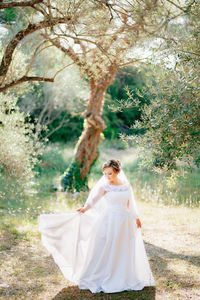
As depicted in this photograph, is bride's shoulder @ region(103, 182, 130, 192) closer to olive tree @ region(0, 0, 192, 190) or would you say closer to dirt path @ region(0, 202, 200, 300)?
dirt path @ region(0, 202, 200, 300)

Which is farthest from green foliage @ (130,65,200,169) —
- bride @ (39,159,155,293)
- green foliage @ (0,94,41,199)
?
green foliage @ (0,94,41,199)

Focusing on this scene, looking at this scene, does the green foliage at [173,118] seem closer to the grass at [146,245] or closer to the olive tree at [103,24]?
Result: the grass at [146,245]

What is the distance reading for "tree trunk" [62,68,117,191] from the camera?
1067 cm

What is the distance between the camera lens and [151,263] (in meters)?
5.95

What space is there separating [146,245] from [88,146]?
4.88m

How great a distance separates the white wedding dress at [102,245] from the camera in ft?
14.8

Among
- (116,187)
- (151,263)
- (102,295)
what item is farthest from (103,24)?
(151,263)

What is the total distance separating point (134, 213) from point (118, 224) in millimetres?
305

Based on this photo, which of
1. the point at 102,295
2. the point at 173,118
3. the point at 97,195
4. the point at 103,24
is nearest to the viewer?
the point at 173,118

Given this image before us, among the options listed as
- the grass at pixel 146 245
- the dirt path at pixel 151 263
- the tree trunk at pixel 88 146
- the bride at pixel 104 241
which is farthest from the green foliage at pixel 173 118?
the tree trunk at pixel 88 146

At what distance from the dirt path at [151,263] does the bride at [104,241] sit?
7.3 inches

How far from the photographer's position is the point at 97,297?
4.37m

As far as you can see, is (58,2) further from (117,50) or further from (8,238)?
(8,238)

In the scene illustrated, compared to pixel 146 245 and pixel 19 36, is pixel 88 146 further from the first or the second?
pixel 19 36
